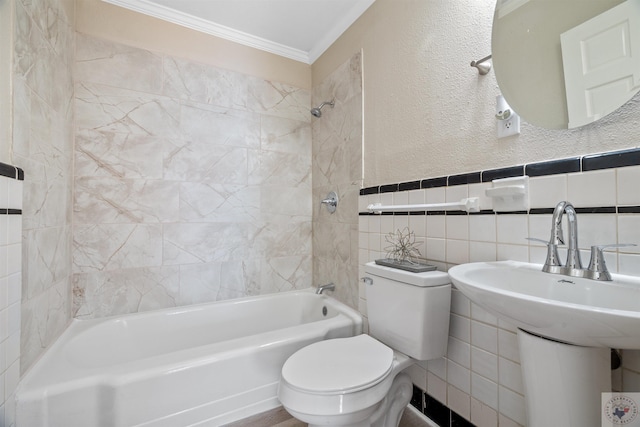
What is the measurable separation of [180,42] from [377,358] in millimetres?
2295

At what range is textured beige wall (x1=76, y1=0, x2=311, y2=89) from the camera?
170cm

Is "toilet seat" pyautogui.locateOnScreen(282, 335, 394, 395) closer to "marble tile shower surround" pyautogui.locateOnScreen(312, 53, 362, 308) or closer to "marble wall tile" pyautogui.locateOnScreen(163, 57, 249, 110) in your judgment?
"marble tile shower surround" pyautogui.locateOnScreen(312, 53, 362, 308)

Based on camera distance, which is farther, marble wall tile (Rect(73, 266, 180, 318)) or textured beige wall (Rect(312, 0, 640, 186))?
marble wall tile (Rect(73, 266, 180, 318))

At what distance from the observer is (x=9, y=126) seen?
1.00m

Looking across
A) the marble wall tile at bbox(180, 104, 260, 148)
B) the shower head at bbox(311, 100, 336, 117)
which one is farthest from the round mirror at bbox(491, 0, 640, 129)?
the marble wall tile at bbox(180, 104, 260, 148)

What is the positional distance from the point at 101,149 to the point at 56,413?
4.46 feet

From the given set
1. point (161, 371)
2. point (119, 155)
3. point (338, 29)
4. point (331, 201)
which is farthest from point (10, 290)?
point (338, 29)

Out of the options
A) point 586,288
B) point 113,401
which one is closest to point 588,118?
point 586,288

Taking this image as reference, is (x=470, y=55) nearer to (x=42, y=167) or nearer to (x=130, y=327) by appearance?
(x=42, y=167)

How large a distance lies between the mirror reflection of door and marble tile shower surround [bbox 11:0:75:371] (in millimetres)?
1934

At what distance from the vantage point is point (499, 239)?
1048mm

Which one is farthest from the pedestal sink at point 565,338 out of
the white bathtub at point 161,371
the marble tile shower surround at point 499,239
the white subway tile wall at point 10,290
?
the white subway tile wall at point 10,290

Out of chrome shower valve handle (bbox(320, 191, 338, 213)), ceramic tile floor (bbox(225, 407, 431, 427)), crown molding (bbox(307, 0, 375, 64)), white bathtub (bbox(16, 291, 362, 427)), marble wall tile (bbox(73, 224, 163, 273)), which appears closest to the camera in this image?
white bathtub (bbox(16, 291, 362, 427))

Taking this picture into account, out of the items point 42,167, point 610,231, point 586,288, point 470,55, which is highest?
point 470,55
